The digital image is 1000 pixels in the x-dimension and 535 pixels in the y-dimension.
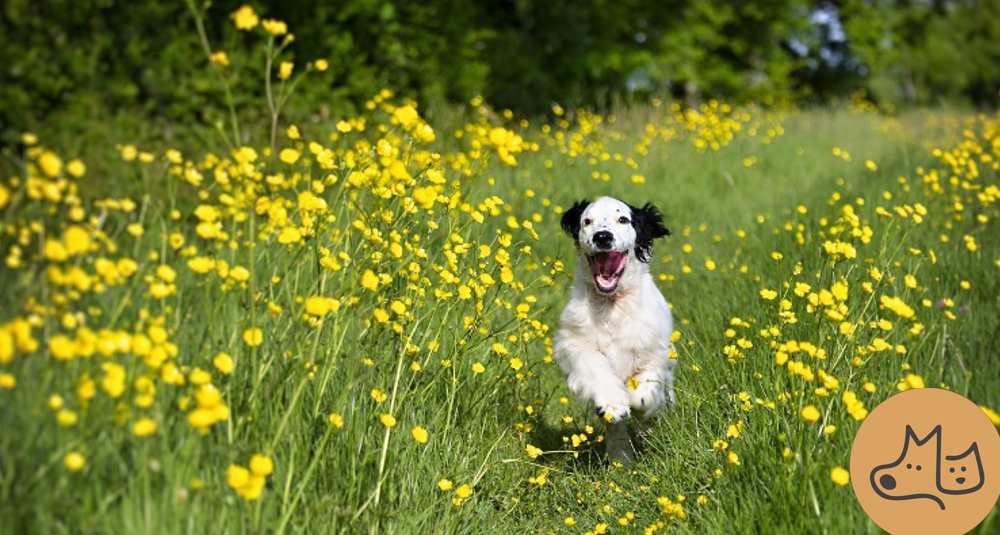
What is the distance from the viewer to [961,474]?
2.82m

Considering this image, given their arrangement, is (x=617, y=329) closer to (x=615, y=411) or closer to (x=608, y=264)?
(x=608, y=264)

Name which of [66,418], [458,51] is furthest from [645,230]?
[458,51]

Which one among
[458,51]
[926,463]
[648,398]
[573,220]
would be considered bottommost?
A: [648,398]

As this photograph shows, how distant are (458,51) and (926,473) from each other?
8871 mm

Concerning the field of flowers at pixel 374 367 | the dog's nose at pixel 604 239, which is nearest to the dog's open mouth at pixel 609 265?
the dog's nose at pixel 604 239

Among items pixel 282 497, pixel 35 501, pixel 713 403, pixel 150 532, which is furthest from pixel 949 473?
pixel 35 501

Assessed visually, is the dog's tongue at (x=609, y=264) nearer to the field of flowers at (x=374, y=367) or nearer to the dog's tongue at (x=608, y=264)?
the dog's tongue at (x=608, y=264)

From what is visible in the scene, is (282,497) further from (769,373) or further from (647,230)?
(647,230)

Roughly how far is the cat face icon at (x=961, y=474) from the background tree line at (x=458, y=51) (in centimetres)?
303

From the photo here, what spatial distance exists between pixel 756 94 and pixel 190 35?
13339mm

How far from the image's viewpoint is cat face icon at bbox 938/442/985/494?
2.75 meters

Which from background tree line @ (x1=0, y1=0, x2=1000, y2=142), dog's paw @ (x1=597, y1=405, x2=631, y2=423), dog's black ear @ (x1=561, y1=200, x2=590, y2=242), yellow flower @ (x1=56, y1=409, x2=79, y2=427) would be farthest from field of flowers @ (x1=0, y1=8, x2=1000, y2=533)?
background tree line @ (x1=0, y1=0, x2=1000, y2=142)

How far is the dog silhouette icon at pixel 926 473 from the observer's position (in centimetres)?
276

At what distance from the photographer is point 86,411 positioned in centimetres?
207
